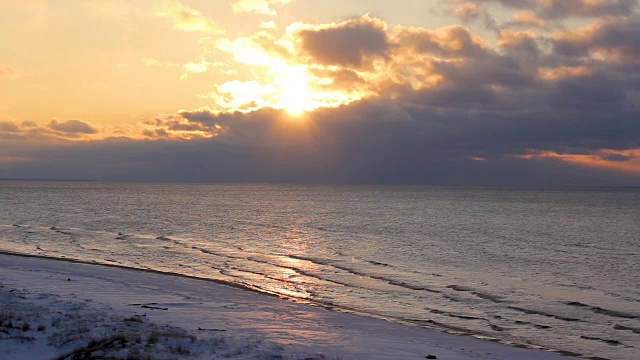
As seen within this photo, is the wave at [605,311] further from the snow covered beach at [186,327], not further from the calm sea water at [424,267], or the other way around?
the snow covered beach at [186,327]

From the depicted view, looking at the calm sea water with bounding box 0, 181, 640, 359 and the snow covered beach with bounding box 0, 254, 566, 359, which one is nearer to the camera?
the snow covered beach with bounding box 0, 254, 566, 359

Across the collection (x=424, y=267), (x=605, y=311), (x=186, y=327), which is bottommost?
(x=424, y=267)

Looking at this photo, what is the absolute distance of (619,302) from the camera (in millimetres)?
30578

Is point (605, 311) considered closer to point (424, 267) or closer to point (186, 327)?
point (424, 267)

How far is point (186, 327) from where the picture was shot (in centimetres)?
1998

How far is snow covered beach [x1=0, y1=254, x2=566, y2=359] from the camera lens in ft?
51.4

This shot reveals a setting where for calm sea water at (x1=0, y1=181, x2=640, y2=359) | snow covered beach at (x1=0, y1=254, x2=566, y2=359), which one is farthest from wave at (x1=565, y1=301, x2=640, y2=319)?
snow covered beach at (x1=0, y1=254, x2=566, y2=359)

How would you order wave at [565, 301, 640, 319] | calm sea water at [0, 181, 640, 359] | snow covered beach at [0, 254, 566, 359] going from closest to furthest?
1. snow covered beach at [0, 254, 566, 359]
2. calm sea water at [0, 181, 640, 359]
3. wave at [565, 301, 640, 319]

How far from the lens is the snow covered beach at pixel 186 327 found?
1566 cm

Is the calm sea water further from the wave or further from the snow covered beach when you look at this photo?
the snow covered beach

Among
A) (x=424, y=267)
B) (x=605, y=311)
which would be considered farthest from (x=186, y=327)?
(x=424, y=267)

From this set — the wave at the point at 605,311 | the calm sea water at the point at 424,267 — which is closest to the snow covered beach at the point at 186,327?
the calm sea water at the point at 424,267

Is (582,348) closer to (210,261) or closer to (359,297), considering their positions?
(359,297)

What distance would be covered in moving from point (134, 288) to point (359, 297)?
11.8 metres
